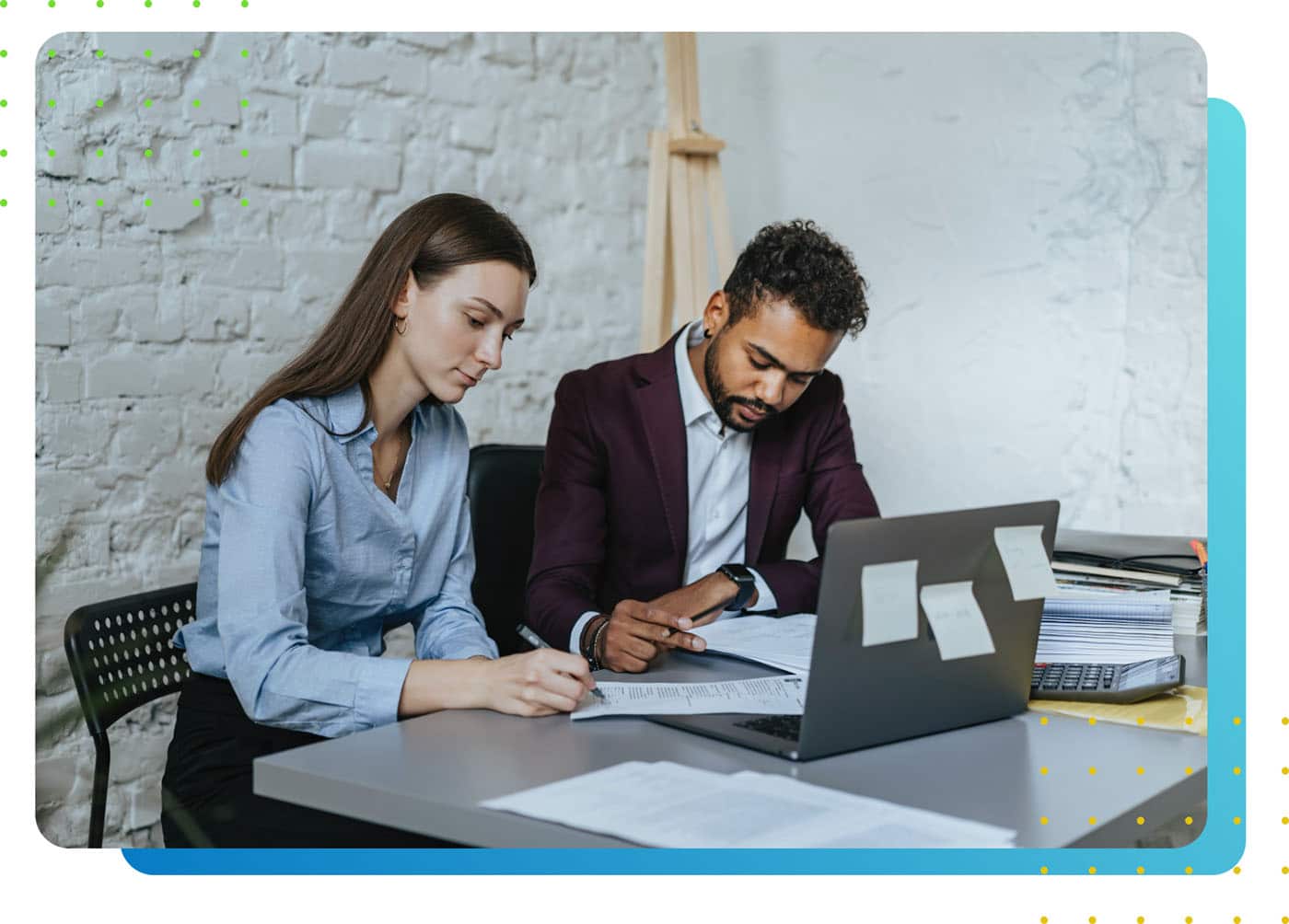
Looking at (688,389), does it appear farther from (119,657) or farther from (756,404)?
(119,657)

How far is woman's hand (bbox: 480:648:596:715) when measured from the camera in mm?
1305

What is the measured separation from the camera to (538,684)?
1.31m

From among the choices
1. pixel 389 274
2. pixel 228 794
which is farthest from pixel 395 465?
pixel 228 794

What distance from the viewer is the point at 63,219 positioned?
201 cm

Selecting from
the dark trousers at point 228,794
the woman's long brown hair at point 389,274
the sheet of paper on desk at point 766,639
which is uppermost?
the woman's long brown hair at point 389,274

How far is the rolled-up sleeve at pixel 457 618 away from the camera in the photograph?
1.68 meters

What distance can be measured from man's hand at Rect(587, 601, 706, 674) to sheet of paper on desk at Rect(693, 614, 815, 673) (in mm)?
62

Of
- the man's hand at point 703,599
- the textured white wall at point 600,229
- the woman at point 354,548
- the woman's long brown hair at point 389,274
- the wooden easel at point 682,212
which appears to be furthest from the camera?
the wooden easel at point 682,212

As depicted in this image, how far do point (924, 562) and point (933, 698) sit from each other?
0.52 ft

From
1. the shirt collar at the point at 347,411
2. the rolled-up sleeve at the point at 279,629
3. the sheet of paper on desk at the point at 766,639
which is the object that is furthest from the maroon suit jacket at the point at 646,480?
the rolled-up sleeve at the point at 279,629

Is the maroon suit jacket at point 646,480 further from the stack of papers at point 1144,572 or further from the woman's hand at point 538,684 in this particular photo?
the woman's hand at point 538,684

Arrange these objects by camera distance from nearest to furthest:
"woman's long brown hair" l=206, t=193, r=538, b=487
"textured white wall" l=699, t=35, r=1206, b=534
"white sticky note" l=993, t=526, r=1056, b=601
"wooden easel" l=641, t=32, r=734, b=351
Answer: "white sticky note" l=993, t=526, r=1056, b=601
"woman's long brown hair" l=206, t=193, r=538, b=487
"textured white wall" l=699, t=35, r=1206, b=534
"wooden easel" l=641, t=32, r=734, b=351

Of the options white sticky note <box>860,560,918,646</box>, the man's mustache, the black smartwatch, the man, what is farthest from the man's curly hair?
white sticky note <box>860,560,918,646</box>

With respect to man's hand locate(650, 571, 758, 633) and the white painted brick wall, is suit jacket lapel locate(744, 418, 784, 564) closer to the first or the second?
man's hand locate(650, 571, 758, 633)
